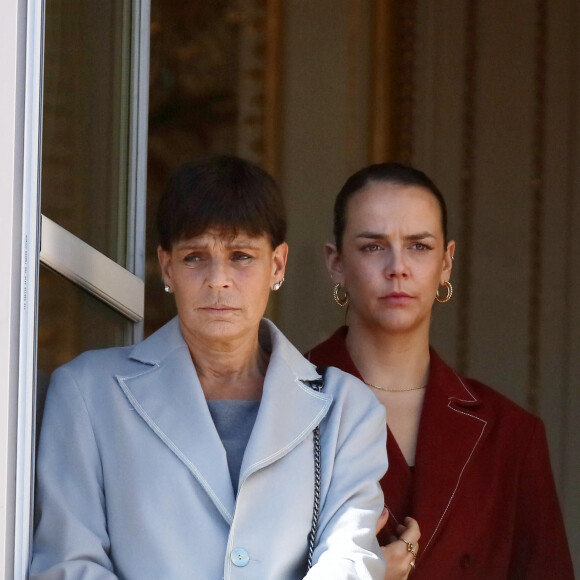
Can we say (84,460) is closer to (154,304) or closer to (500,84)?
(154,304)

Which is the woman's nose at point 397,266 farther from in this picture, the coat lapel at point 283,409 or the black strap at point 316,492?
the black strap at point 316,492

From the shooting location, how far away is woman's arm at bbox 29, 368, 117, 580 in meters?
2.30

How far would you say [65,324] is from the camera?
8.63ft

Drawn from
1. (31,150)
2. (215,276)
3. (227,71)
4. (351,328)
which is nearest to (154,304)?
(227,71)

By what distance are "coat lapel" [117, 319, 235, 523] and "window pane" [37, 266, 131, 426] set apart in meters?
0.14

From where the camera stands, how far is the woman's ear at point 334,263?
3.26 metres

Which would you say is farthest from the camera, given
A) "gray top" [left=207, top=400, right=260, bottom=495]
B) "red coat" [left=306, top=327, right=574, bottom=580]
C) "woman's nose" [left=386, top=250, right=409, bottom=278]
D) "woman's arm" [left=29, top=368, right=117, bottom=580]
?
"woman's nose" [left=386, top=250, right=409, bottom=278]

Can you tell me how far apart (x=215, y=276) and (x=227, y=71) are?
2.30m

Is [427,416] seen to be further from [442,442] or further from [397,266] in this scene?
[397,266]

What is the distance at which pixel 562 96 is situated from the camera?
4809 mm

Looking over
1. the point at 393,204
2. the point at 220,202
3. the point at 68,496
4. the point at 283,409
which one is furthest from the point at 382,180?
the point at 68,496

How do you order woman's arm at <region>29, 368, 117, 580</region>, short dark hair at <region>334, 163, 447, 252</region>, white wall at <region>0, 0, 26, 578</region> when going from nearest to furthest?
1. white wall at <region>0, 0, 26, 578</region>
2. woman's arm at <region>29, 368, 117, 580</region>
3. short dark hair at <region>334, 163, 447, 252</region>

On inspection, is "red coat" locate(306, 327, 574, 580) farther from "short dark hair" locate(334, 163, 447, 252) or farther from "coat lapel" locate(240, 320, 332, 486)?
"coat lapel" locate(240, 320, 332, 486)

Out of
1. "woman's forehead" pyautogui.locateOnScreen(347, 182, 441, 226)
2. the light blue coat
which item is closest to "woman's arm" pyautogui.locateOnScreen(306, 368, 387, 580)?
the light blue coat
